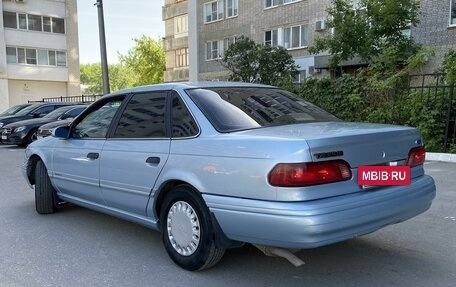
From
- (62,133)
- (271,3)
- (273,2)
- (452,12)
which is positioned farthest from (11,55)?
(62,133)

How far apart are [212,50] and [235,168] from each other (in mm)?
28586

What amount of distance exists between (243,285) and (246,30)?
85.5ft

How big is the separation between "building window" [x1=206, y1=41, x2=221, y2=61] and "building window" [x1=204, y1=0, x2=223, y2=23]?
1593mm

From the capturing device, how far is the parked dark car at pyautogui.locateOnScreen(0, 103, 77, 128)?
1697 cm

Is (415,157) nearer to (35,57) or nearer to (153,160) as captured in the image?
(153,160)

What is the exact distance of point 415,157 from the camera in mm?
3781

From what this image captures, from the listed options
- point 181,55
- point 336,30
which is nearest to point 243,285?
point 336,30

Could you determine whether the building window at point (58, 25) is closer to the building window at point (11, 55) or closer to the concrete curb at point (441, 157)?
the building window at point (11, 55)

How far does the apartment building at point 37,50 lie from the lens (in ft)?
111

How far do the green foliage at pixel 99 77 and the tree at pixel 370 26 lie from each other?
3271 inches

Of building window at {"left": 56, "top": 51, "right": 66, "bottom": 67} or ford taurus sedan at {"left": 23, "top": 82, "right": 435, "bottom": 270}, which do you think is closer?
ford taurus sedan at {"left": 23, "top": 82, "right": 435, "bottom": 270}

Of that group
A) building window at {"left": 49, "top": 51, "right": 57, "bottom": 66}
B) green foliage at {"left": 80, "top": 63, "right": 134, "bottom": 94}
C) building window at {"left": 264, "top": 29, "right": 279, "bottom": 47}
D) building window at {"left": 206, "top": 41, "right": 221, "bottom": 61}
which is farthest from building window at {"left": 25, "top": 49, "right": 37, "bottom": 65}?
green foliage at {"left": 80, "top": 63, "right": 134, "bottom": 94}

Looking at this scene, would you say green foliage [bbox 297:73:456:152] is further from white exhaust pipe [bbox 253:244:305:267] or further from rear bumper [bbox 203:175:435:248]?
white exhaust pipe [bbox 253:244:305:267]

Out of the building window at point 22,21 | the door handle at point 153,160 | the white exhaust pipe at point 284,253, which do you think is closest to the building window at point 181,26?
the building window at point 22,21
